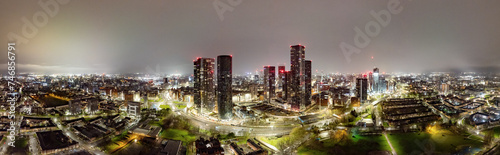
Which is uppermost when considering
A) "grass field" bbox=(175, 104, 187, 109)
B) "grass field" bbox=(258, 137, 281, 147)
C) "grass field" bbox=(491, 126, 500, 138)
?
"grass field" bbox=(175, 104, 187, 109)

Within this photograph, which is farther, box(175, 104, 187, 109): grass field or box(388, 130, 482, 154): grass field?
box(175, 104, 187, 109): grass field

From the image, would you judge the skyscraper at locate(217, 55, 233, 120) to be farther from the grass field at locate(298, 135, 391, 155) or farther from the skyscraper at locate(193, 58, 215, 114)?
the grass field at locate(298, 135, 391, 155)

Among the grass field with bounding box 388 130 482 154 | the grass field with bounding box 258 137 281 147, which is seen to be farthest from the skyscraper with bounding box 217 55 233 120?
the grass field with bounding box 388 130 482 154

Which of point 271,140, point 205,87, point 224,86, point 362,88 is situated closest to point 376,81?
point 362,88

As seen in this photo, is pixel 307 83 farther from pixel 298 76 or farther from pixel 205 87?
pixel 205 87

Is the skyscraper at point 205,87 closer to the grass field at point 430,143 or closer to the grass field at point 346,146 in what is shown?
the grass field at point 346,146

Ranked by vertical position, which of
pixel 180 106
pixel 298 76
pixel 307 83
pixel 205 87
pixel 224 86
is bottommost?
pixel 180 106
